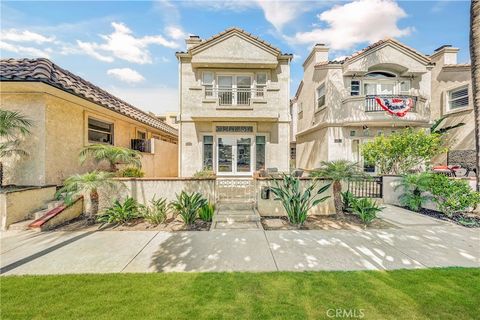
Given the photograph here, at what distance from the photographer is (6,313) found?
2.97m

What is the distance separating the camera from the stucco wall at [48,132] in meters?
7.68

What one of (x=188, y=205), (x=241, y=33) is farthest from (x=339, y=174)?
(x=241, y=33)

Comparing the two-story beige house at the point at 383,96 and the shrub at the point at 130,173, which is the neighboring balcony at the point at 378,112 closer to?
the two-story beige house at the point at 383,96

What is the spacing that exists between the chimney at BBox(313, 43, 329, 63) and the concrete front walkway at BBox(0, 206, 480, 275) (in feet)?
43.0

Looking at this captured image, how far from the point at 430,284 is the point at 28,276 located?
7.67m

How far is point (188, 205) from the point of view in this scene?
7094mm

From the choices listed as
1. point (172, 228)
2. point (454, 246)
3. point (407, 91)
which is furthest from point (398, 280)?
point (407, 91)

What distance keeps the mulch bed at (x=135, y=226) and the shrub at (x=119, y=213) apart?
0.67 feet

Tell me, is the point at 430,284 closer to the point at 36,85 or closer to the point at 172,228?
the point at 172,228

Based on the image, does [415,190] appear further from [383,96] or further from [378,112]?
[383,96]

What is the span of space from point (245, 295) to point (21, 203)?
27.0 feet

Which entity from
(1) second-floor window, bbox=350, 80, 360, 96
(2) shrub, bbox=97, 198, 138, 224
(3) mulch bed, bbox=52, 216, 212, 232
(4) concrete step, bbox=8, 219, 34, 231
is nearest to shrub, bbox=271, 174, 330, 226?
(3) mulch bed, bbox=52, 216, 212, 232

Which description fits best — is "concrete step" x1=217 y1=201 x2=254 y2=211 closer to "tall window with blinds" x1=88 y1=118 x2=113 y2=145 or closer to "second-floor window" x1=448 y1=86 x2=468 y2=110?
"tall window with blinds" x1=88 y1=118 x2=113 y2=145

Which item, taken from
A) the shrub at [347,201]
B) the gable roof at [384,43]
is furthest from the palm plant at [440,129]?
the shrub at [347,201]
